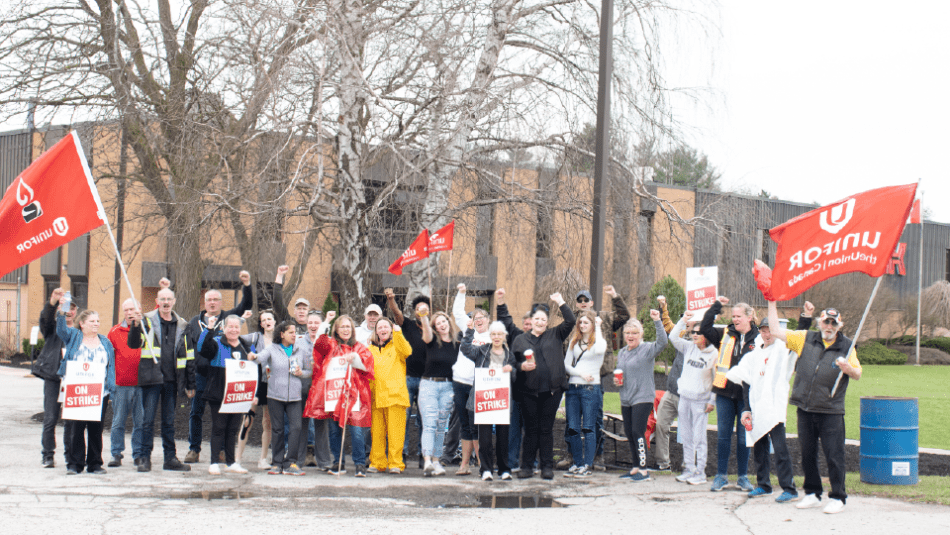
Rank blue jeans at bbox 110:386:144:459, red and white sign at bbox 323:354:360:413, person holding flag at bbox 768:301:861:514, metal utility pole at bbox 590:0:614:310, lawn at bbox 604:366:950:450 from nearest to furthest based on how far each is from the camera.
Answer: person holding flag at bbox 768:301:861:514 → red and white sign at bbox 323:354:360:413 → blue jeans at bbox 110:386:144:459 → metal utility pole at bbox 590:0:614:310 → lawn at bbox 604:366:950:450

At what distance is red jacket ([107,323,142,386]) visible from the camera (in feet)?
31.5

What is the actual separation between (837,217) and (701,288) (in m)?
2.58

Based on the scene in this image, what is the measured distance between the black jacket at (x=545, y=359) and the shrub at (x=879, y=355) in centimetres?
3270

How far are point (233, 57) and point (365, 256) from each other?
3.29 meters

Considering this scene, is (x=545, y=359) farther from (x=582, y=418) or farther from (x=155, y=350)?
(x=155, y=350)

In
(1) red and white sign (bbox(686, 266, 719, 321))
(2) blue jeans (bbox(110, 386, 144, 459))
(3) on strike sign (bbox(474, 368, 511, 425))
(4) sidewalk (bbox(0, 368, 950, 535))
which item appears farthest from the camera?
(1) red and white sign (bbox(686, 266, 719, 321))

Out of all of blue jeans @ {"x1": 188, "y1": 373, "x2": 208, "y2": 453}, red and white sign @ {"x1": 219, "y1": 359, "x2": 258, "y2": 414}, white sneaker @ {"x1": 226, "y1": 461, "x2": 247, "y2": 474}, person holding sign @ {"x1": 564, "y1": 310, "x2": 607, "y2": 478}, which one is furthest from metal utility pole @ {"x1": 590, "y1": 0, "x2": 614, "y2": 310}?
blue jeans @ {"x1": 188, "y1": 373, "x2": 208, "y2": 453}

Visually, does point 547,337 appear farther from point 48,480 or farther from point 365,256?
point 48,480

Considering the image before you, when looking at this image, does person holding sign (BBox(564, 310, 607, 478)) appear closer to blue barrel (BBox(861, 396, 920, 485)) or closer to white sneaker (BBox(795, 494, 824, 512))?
white sneaker (BBox(795, 494, 824, 512))

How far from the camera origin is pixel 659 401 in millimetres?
10883

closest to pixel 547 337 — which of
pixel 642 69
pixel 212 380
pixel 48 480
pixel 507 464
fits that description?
pixel 507 464

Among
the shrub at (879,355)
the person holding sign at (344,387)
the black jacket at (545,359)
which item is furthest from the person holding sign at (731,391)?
the shrub at (879,355)

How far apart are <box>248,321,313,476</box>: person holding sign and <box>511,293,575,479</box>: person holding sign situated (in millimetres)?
2443

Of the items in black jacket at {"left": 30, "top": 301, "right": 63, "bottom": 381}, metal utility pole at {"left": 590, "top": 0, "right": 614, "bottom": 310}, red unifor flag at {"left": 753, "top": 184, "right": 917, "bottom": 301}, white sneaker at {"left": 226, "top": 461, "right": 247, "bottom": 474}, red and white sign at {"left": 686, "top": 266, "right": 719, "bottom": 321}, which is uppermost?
metal utility pole at {"left": 590, "top": 0, "right": 614, "bottom": 310}
